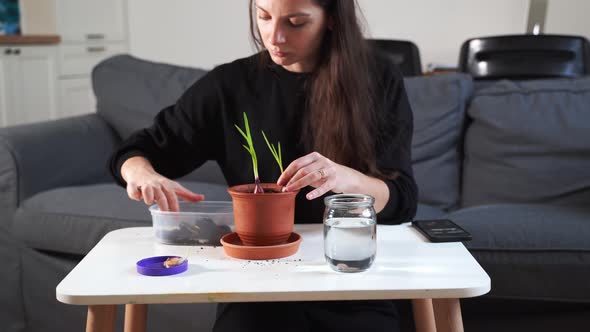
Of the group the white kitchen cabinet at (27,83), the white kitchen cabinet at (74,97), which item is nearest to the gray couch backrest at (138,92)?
the white kitchen cabinet at (27,83)

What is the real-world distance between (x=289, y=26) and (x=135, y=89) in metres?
1.36

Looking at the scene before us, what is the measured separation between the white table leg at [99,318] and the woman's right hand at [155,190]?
0.70 ft

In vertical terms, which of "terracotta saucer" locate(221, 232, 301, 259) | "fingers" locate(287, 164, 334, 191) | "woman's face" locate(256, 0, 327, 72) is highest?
"woman's face" locate(256, 0, 327, 72)

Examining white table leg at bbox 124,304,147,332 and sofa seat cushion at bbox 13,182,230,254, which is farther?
sofa seat cushion at bbox 13,182,230,254

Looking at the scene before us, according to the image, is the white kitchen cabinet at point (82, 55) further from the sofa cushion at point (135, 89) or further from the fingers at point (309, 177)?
the fingers at point (309, 177)

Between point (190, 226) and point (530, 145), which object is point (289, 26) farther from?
point (530, 145)

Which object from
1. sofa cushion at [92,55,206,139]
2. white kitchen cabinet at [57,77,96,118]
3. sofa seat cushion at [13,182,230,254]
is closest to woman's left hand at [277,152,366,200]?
sofa seat cushion at [13,182,230,254]

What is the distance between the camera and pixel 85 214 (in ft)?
6.87

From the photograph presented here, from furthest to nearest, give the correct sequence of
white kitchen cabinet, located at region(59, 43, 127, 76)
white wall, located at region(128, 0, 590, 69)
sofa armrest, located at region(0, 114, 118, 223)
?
1. white kitchen cabinet, located at region(59, 43, 127, 76)
2. white wall, located at region(128, 0, 590, 69)
3. sofa armrest, located at region(0, 114, 118, 223)

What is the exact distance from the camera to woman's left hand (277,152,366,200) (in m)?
1.13

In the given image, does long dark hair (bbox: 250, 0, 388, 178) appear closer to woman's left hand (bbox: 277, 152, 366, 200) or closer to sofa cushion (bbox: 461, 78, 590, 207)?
woman's left hand (bbox: 277, 152, 366, 200)

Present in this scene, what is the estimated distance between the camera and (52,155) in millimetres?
2312

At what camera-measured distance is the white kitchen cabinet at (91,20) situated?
5125 millimetres

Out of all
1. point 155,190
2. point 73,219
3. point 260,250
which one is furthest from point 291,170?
point 73,219
